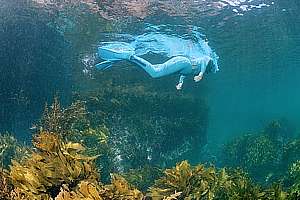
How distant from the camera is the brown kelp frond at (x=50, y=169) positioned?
19.8ft

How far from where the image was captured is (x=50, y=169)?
6328 millimetres

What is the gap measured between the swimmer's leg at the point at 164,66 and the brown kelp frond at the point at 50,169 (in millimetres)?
7460

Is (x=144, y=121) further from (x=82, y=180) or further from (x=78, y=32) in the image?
(x=82, y=180)

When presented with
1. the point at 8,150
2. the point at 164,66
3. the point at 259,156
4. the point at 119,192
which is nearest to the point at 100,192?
the point at 119,192

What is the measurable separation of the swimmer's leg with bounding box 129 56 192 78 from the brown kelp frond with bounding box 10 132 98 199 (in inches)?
294

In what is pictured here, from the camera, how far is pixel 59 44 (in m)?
18.4

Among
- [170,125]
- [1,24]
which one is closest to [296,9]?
[170,125]

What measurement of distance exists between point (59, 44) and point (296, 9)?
42.9ft

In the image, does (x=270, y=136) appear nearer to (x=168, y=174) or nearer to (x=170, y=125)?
(x=170, y=125)

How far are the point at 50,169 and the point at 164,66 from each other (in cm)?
869

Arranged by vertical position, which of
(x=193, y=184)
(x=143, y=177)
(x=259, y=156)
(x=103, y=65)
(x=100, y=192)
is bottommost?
(x=143, y=177)

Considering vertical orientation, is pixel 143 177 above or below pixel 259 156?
below

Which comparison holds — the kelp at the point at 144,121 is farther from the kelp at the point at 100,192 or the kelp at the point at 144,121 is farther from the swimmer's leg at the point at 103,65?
the kelp at the point at 100,192

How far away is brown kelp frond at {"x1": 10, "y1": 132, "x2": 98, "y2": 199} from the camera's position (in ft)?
19.8
